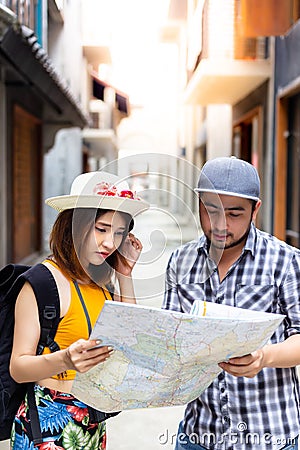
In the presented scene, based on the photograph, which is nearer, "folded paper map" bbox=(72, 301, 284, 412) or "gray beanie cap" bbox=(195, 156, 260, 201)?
"folded paper map" bbox=(72, 301, 284, 412)

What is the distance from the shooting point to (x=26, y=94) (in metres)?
8.21

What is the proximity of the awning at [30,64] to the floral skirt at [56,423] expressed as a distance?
9.33 ft

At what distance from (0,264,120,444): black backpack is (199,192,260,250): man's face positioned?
1.09 feet

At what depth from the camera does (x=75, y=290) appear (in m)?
1.39

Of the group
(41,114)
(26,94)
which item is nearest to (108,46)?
(41,114)

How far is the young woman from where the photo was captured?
1.31 m

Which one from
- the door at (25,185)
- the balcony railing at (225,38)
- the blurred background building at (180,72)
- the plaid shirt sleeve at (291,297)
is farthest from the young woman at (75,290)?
the balcony railing at (225,38)

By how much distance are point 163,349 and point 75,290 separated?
320mm

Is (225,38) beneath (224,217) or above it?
above

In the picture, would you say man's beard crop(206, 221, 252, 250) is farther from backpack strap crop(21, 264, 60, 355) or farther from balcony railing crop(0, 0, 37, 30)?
balcony railing crop(0, 0, 37, 30)

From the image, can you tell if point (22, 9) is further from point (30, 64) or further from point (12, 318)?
point (12, 318)

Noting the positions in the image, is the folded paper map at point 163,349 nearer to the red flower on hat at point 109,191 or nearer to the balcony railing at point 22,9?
the red flower on hat at point 109,191

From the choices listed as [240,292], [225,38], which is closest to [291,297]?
[240,292]

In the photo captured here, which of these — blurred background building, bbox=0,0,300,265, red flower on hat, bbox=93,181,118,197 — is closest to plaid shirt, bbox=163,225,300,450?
red flower on hat, bbox=93,181,118,197
